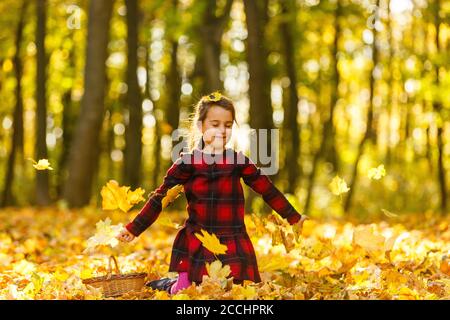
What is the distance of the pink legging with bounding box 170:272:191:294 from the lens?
5172mm

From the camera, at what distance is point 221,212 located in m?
5.18

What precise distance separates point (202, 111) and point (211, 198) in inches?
22.9

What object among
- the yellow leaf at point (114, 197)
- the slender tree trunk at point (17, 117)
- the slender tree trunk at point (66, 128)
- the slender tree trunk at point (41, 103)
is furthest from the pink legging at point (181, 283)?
the slender tree trunk at point (66, 128)

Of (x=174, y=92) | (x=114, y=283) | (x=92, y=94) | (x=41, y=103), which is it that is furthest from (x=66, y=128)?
(x=114, y=283)

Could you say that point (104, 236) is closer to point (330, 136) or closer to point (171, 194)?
point (171, 194)

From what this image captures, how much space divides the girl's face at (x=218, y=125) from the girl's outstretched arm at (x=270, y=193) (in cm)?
31

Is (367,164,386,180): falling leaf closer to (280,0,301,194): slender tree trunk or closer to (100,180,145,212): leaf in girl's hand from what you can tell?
(100,180,145,212): leaf in girl's hand

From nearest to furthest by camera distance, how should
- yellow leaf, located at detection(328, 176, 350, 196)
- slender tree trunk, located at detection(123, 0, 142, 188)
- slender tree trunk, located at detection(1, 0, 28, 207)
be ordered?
yellow leaf, located at detection(328, 176, 350, 196) → slender tree trunk, located at detection(123, 0, 142, 188) → slender tree trunk, located at detection(1, 0, 28, 207)

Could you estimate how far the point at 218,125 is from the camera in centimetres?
520

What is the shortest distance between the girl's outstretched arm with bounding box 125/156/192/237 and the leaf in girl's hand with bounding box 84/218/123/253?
10 centimetres

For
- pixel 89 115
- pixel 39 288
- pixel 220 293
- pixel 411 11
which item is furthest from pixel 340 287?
pixel 411 11

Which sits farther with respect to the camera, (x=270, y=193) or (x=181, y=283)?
(x=270, y=193)

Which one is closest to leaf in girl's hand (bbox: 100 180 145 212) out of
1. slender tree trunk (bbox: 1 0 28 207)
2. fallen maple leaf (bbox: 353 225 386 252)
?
Result: fallen maple leaf (bbox: 353 225 386 252)

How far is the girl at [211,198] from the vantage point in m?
5.17
